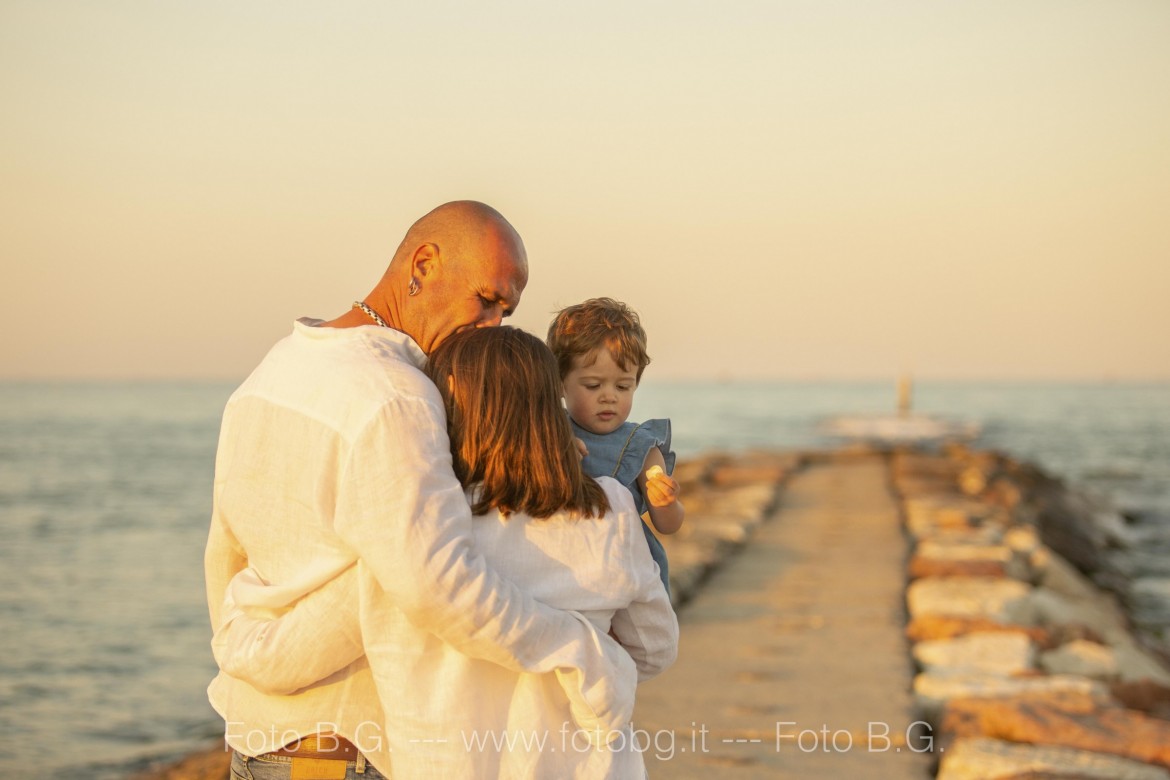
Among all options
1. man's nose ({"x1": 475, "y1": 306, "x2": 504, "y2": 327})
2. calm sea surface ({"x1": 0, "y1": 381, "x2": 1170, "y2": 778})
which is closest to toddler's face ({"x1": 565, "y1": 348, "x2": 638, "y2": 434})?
man's nose ({"x1": 475, "y1": 306, "x2": 504, "y2": 327})

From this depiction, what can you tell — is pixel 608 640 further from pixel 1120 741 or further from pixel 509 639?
pixel 1120 741

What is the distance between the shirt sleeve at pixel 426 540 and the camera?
189cm

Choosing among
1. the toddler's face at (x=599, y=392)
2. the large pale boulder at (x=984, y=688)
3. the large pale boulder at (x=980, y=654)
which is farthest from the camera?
the large pale boulder at (x=980, y=654)

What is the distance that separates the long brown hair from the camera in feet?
6.79

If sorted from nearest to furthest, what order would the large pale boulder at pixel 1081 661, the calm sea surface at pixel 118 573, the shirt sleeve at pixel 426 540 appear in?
1. the shirt sleeve at pixel 426 540
2. the large pale boulder at pixel 1081 661
3. the calm sea surface at pixel 118 573

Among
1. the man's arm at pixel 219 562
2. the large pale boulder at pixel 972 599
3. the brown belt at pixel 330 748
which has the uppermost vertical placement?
the man's arm at pixel 219 562

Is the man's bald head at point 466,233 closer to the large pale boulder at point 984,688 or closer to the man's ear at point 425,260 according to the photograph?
the man's ear at point 425,260

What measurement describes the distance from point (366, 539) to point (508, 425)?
0.33 metres

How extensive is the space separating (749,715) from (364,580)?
379 cm

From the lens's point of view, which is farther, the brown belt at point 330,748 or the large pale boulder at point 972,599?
the large pale boulder at point 972,599

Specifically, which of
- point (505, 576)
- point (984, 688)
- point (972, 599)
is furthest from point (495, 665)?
point (972, 599)

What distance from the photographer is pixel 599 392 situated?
2832 mm

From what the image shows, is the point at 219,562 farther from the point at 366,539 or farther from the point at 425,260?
the point at 425,260

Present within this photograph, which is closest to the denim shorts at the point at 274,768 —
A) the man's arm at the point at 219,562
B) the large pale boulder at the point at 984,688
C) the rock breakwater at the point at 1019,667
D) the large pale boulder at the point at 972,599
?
the man's arm at the point at 219,562
